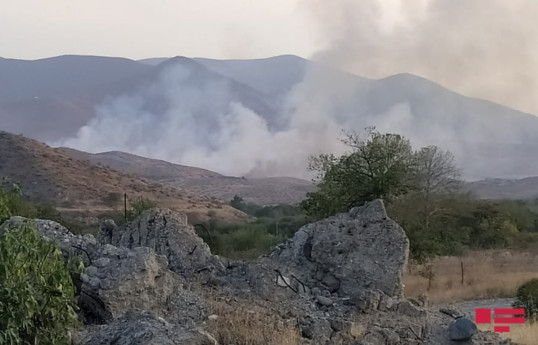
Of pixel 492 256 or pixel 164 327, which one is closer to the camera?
pixel 164 327

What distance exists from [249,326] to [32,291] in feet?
8.52

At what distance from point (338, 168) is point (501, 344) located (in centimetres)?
1478

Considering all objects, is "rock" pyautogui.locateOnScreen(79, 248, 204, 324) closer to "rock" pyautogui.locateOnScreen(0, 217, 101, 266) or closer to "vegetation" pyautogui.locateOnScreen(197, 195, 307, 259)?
"rock" pyautogui.locateOnScreen(0, 217, 101, 266)

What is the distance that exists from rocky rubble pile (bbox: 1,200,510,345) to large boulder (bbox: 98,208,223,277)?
0.02m

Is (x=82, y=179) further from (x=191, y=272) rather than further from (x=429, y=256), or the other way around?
(x=191, y=272)

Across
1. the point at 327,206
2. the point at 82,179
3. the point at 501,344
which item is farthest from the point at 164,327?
the point at 82,179

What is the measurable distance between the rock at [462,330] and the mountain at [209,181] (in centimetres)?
8982

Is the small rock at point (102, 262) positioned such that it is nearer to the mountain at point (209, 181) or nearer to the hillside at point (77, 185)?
the hillside at point (77, 185)

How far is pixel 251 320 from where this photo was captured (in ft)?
29.8

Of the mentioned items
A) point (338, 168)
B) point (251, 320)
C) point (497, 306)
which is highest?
point (338, 168)

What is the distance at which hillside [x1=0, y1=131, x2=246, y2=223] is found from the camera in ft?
186

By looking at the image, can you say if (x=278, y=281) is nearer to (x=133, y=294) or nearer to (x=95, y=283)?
(x=133, y=294)

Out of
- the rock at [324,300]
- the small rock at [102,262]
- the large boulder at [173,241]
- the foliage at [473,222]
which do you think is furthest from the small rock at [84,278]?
the foliage at [473,222]

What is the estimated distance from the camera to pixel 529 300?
2061 centimetres
